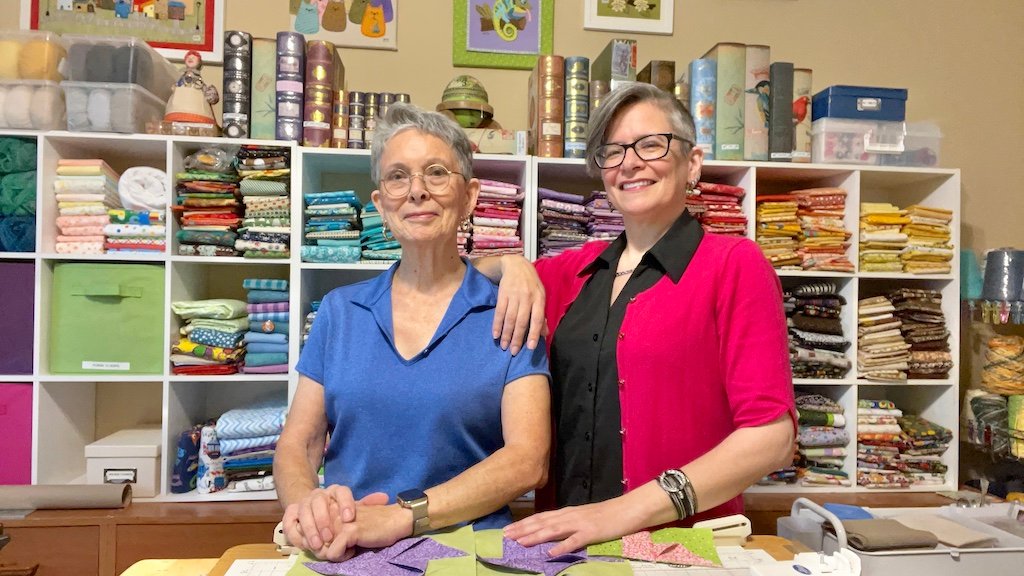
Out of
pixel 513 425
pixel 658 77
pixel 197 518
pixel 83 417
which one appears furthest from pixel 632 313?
pixel 83 417

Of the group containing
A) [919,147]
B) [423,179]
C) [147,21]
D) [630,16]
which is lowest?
[423,179]

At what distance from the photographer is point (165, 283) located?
2582 millimetres

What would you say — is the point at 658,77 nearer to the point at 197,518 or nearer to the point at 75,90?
the point at 75,90

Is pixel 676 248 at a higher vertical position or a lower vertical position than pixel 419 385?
higher

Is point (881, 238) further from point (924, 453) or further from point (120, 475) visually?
point (120, 475)

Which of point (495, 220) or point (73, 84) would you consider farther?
point (495, 220)

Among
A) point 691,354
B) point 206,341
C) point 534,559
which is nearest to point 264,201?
point 206,341

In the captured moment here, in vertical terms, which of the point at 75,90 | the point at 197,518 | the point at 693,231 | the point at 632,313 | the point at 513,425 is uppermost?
the point at 75,90

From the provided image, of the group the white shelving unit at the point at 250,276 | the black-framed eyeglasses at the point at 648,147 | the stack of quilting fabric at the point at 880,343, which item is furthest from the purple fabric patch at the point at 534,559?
the stack of quilting fabric at the point at 880,343

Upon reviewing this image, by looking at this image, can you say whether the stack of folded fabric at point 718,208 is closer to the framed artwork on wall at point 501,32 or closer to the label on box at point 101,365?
the framed artwork on wall at point 501,32

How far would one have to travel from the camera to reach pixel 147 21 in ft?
9.48

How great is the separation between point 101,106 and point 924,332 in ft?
10.9

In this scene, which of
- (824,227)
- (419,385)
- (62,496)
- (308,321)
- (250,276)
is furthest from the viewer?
(250,276)

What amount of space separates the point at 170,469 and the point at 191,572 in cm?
166
